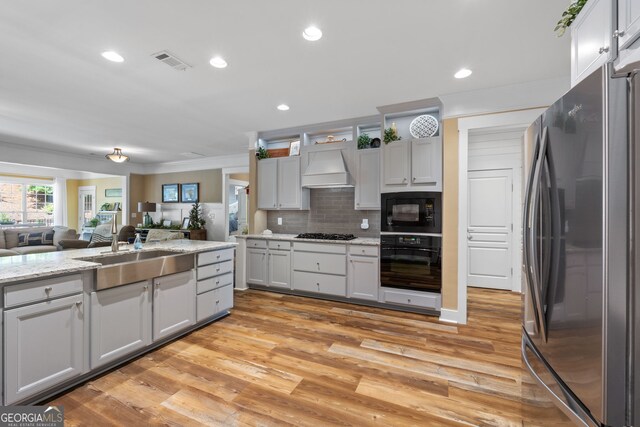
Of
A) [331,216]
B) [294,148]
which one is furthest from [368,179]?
[294,148]

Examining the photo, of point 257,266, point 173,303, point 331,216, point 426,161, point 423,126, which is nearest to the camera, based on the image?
point 173,303

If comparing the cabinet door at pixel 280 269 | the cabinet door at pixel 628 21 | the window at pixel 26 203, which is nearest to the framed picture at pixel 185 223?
the cabinet door at pixel 280 269

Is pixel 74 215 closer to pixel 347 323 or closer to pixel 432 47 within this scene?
pixel 347 323

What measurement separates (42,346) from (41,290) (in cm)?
37

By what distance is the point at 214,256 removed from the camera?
3301 millimetres

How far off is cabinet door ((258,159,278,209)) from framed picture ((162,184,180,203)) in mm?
4071

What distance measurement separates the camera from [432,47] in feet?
7.72

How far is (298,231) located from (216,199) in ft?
10.7

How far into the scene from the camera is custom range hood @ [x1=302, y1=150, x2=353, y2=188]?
4.14m

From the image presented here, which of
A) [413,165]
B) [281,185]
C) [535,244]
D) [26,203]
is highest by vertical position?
[413,165]

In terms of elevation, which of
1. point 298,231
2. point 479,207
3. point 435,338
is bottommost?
point 435,338

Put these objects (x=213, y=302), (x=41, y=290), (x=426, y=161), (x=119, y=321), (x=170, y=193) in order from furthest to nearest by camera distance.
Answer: (x=170, y=193)
(x=426, y=161)
(x=213, y=302)
(x=119, y=321)
(x=41, y=290)

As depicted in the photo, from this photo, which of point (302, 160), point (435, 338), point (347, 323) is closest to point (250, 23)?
point (302, 160)

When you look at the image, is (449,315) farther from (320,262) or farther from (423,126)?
(423,126)
